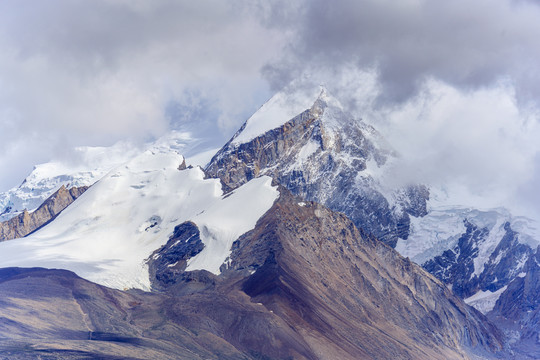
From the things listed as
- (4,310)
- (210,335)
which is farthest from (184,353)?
(4,310)

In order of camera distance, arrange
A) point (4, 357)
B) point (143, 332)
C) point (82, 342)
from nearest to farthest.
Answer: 1. point (4, 357)
2. point (82, 342)
3. point (143, 332)

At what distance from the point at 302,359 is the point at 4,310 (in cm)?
6950

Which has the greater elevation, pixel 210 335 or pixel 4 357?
pixel 210 335

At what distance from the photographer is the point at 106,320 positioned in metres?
198

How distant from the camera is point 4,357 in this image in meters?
168

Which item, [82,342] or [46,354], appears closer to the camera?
[46,354]

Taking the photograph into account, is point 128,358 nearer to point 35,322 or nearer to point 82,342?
point 82,342

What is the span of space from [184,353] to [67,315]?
32.5m

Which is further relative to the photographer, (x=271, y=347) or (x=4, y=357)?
(x=271, y=347)

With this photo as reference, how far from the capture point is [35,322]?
629 ft

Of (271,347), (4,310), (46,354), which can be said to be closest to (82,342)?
(46,354)

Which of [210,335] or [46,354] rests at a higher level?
[210,335]

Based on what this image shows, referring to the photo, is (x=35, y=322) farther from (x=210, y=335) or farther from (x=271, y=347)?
(x=271, y=347)

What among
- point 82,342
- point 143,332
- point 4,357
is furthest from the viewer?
point 143,332
